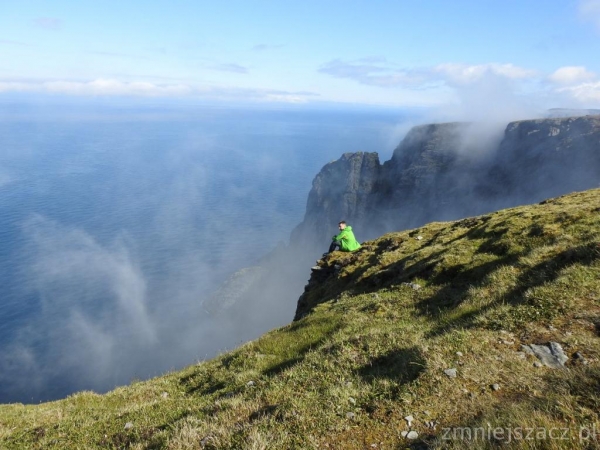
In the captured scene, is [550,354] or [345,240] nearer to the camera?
[550,354]

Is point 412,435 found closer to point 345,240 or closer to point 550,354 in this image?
point 550,354

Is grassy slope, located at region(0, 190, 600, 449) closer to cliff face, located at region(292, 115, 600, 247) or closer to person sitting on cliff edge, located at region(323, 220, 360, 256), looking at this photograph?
person sitting on cliff edge, located at region(323, 220, 360, 256)

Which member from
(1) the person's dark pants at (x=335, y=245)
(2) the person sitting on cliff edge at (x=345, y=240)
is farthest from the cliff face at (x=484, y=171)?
(1) the person's dark pants at (x=335, y=245)

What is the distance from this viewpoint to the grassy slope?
636 centimetres

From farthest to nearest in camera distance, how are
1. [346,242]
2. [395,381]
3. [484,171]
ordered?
[484,171], [346,242], [395,381]

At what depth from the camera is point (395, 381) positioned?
26.0 feet

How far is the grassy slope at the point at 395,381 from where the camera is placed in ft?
20.9

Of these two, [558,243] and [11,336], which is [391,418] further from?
[11,336]

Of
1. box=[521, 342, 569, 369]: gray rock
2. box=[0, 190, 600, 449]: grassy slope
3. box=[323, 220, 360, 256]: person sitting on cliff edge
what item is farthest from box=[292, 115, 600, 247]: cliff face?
box=[521, 342, 569, 369]: gray rock

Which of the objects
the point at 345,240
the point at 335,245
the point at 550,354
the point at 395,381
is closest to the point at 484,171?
the point at 335,245

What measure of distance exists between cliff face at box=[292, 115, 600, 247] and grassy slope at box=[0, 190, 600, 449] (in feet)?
454

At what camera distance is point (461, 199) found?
167m

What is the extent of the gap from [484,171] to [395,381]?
7245 inches

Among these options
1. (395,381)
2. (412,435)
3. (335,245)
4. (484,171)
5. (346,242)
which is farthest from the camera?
(484,171)
